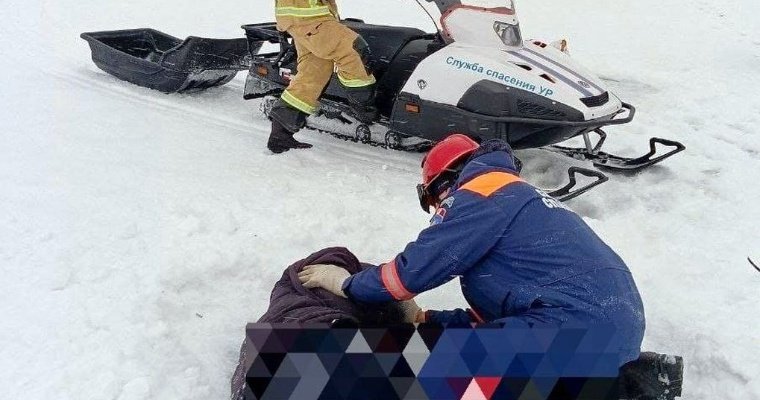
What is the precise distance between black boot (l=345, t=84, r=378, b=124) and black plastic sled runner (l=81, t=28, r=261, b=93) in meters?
1.20

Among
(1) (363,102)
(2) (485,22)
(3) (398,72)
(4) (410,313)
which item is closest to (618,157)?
(2) (485,22)

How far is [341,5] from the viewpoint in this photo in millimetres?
8836

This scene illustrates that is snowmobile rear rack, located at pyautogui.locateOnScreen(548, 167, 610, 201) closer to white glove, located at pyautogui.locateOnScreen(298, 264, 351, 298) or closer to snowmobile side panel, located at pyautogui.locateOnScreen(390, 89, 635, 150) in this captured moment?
snowmobile side panel, located at pyautogui.locateOnScreen(390, 89, 635, 150)

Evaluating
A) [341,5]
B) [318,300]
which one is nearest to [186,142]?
[318,300]

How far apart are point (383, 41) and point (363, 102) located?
479 mm

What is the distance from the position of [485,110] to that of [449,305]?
1.40 metres

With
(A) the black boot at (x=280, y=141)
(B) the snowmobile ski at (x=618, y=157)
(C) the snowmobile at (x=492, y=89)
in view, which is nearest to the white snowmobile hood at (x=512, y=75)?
(C) the snowmobile at (x=492, y=89)

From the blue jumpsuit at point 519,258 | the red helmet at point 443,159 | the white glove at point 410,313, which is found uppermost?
the red helmet at point 443,159

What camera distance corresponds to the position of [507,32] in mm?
4082

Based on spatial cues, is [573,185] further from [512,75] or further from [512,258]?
[512,258]

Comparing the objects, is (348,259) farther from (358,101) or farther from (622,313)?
(358,101)

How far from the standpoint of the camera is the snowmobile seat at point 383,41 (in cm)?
457

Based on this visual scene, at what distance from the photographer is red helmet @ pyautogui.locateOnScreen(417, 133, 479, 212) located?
235cm

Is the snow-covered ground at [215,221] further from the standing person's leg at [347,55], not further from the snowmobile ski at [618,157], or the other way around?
the standing person's leg at [347,55]
